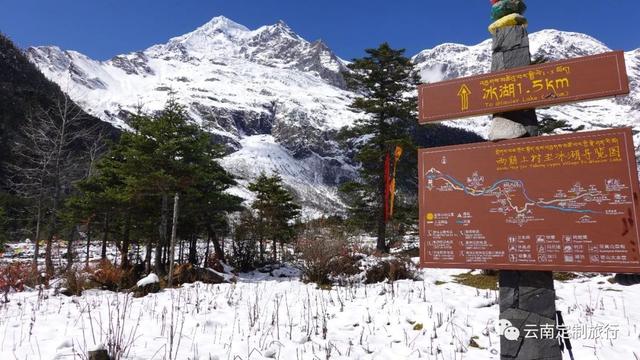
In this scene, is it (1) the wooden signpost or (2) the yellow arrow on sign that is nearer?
(1) the wooden signpost

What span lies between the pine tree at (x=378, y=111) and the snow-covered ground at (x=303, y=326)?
40.1 feet

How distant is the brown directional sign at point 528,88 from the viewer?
4273mm

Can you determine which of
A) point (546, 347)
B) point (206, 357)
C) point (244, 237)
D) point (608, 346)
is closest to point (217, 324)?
point (206, 357)

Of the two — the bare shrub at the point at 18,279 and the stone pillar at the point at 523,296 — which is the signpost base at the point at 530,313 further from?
the bare shrub at the point at 18,279

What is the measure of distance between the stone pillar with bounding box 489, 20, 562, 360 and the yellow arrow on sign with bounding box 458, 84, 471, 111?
39 cm

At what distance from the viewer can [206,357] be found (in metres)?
4.83

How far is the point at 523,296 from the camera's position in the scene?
444 cm

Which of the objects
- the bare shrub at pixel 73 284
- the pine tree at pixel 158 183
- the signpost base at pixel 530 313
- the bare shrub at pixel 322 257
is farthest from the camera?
A: the pine tree at pixel 158 183

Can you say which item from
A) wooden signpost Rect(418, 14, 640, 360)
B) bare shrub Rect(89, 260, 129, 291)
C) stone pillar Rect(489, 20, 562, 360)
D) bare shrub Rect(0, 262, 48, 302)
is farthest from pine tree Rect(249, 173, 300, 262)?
stone pillar Rect(489, 20, 562, 360)

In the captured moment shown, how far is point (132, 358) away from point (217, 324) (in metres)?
1.76

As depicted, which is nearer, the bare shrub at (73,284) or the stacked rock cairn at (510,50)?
the stacked rock cairn at (510,50)

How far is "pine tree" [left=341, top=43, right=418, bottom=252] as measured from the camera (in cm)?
2092

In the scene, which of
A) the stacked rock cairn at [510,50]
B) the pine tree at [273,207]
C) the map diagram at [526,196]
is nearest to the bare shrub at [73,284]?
the map diagram at [526,196]

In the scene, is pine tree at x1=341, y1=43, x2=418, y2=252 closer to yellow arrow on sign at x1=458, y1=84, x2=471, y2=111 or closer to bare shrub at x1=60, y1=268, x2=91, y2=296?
bare shrub at x1=60, y1=268, x2=91, y2=296
